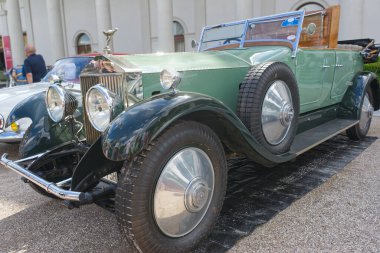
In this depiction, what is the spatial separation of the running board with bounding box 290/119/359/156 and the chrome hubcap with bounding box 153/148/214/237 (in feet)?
3.79

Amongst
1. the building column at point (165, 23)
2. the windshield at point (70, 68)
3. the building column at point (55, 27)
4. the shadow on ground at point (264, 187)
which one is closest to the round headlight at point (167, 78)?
the shadow on ground at point (264, 187)

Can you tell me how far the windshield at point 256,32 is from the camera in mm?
3572

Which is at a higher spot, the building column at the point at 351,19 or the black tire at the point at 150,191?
the building column at the point at 351,19

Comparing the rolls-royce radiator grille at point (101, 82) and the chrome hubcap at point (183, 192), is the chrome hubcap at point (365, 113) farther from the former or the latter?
the rolls-royce radiator grille at point (101, 82)

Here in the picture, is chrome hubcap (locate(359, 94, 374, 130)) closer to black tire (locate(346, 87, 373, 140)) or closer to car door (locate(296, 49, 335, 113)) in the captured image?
black tire (locate(346, 87, 373, 140))

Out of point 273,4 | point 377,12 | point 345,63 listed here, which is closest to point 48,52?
point 273,4

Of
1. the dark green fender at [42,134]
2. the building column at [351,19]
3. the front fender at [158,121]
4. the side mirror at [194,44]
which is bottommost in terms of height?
the dark green fender at [42,134]

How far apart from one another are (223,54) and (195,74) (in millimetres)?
674

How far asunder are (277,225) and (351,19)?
10909 mm

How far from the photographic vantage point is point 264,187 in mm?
3145

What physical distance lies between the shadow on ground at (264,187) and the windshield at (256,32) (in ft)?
4.30

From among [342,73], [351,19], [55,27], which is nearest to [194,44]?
[342,73]

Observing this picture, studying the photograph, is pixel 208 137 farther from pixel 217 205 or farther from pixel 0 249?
pixel 0 249

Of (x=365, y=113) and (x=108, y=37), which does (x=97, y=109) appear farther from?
(x=365, y=113)
